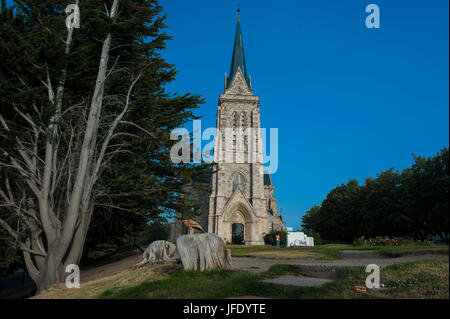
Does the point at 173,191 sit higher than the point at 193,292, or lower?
higher

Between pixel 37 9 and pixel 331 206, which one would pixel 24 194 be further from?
pixel 331 206

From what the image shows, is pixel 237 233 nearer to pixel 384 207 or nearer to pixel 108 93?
pixel 384 207

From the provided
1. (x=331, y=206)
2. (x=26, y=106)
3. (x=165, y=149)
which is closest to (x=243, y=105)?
(x=331, y=206)

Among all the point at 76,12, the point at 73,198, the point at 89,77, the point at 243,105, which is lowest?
the point at 73,198

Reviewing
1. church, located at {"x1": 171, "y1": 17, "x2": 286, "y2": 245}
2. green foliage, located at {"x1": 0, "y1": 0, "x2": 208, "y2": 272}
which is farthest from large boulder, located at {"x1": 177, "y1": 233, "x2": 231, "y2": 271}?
church, located at {"x1": 171, "y1": 17, "x2": 286, "y2": 245}

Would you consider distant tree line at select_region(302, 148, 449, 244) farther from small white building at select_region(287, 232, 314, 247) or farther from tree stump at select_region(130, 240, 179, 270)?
tree stump at select_region(130, 240, 179, 270)

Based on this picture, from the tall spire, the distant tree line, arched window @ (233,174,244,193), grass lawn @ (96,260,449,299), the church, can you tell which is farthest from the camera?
the tall spire

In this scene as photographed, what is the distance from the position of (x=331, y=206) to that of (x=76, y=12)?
3850 cm

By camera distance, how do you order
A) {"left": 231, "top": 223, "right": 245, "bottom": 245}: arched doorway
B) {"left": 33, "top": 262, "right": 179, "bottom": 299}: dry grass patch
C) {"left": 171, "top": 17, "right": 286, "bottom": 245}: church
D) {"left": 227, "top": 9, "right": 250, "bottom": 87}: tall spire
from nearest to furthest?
{"left": 33, "top": 262, "right": 179, "bottom": 299}: dry grass patch
{"left": 171, "top": 17, "right": 286, "bottom": 245}: church
{"left": 231, "top": 223, "right": 245, "bottom": 245}: arched doorway
{"left": 227, "top": 9, "right": 250, "bottom": 87}: tall spire

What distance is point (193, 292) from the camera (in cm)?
493

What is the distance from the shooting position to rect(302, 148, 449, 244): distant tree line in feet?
72.3

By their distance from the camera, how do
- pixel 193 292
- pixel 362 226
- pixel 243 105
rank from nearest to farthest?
pixel 193 292, pixel 362 226, pixel 243 105

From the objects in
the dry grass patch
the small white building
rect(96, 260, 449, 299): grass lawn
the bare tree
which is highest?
the bare tree

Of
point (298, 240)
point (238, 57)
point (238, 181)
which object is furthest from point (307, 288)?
point (238, 57)
